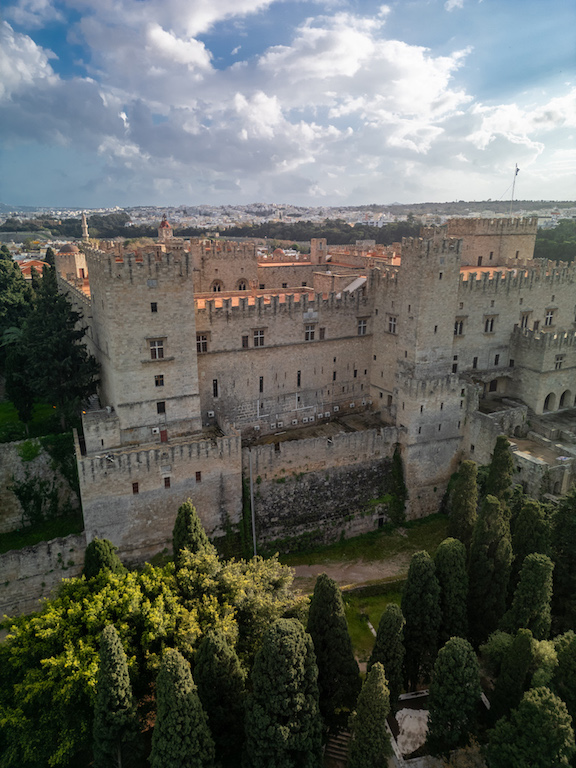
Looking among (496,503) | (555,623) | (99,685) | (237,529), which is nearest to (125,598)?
(99,685)

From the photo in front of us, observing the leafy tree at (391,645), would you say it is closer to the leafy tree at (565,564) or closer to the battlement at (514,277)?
the leafy tree at (565,564)

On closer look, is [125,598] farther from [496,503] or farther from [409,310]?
[409,310]

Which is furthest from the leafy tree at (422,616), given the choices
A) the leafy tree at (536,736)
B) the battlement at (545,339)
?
the battlement at (545,339)

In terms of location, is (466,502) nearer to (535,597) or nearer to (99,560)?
(535,597)

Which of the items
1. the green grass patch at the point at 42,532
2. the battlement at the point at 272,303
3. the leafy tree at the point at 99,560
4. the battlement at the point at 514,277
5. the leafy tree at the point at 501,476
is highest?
the battlement at the point at 514,277

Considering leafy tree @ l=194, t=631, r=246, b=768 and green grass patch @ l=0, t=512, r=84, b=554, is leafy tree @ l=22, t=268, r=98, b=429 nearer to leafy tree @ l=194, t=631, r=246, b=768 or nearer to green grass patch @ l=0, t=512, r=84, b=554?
green grass patch @ l=0, t=512, r=84, b=554

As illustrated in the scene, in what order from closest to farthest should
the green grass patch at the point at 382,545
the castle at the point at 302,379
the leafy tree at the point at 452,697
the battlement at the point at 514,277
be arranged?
the leafy tree at the point at 452,697
the castle at the point at 302,379
the green grass patch at the point at 382,545
the battlement at the point at 514,277

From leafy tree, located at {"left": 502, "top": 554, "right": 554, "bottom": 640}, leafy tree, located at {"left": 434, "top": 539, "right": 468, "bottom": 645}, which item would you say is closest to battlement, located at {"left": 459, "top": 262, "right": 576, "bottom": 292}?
leafy tree, located at {"left": 434, "top": 539, "right": 468, "bottom": 645}
